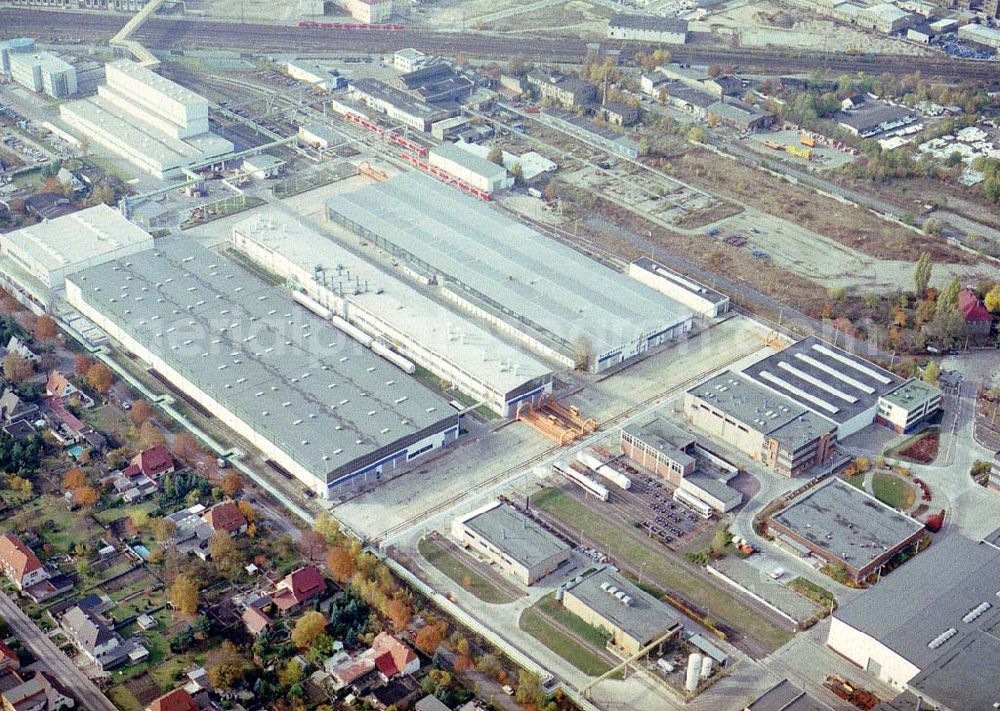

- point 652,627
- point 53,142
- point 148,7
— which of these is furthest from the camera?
point 148,7

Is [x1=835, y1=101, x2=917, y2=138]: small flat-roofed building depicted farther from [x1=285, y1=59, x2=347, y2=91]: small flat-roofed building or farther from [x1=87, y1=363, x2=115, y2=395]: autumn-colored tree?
[x1=87, y1=363, x2=115, y2=395]: autumn-colored tree

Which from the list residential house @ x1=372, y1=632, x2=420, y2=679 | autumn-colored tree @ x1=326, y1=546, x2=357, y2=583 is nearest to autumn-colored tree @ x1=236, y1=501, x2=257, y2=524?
autumn-colored tree @ x1=326, y1=546, x2=357, y2=583

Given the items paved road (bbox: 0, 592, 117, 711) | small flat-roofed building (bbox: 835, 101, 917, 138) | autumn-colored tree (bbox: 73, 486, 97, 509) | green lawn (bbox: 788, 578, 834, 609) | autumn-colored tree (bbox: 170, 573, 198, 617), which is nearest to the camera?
paved road (bbox: 0, 592, 117, 711)

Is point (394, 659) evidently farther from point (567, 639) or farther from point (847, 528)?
point (847, 528)

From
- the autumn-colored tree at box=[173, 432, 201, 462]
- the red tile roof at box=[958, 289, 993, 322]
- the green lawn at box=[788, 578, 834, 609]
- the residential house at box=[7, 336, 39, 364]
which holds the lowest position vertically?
the green lawn at box=[788, 578, 834, 609]

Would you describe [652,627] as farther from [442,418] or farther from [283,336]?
[283,336]

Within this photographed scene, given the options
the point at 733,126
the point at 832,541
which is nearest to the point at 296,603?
the point at 832,541

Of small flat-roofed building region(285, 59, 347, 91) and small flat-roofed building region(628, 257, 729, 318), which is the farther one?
small flat-roofed building region(285, 59, 347, 91)
